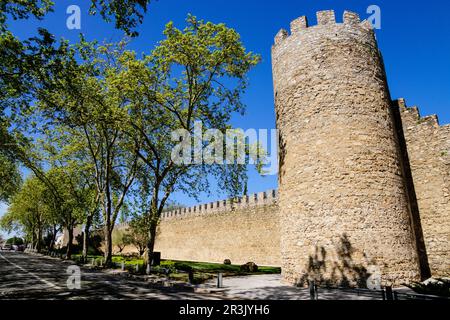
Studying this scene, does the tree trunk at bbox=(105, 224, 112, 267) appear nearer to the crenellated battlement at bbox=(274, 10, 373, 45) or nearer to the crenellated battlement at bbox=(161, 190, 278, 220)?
the crenellated battlement at bbox=(161, 190, 278, 220)

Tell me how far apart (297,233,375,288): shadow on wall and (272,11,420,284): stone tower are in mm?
35

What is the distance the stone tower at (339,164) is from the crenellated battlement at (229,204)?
841 centimetres

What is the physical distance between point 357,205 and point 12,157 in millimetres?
24788

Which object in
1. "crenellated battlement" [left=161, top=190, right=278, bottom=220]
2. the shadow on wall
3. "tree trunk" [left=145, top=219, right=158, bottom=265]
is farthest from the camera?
"crenellated battlement" [left=161, top=190, right=278, bottom=220]

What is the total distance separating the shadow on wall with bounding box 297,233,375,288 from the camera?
459 inches

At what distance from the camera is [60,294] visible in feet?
34.0

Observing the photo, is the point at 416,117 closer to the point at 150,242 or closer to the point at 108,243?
the point at 150,242

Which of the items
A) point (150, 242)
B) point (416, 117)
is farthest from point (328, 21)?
point (150, 242)

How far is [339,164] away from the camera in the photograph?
12.9 meters

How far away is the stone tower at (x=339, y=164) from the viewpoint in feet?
39.7

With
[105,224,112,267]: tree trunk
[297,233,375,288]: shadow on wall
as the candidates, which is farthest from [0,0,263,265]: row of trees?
[297,233,375,288]: shadow on wall

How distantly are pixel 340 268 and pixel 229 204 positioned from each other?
19.0 m
